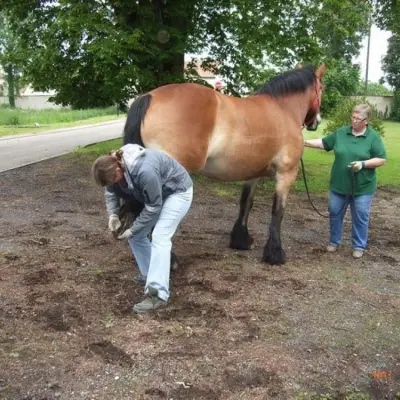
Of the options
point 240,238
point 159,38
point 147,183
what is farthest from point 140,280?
point 159,38

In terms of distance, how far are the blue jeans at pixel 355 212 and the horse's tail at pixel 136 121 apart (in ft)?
8.08

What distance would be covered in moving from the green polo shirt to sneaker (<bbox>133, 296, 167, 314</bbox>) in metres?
2.64

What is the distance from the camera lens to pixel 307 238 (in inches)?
254

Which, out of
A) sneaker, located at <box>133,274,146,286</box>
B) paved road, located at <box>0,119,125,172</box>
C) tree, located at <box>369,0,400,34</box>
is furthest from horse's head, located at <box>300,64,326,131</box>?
paved road, located at <box>0,119,125,172</box>

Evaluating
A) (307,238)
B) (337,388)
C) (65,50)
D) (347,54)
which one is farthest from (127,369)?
(347,54)

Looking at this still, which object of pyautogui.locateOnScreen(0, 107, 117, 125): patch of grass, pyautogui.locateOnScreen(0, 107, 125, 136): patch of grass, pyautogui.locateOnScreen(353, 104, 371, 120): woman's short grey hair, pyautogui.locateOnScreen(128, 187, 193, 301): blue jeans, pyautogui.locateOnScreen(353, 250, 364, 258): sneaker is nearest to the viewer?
pyautogui.locateOnScreen(128, 187, 193, 301): blue jeans

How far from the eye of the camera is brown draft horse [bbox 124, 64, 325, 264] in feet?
14.8

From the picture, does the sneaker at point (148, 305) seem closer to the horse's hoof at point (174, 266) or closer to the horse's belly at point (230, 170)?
the horse's hoof at point (174, 266)

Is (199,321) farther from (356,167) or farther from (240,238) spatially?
(356,167)

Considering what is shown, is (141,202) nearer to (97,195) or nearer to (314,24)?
(97,195)

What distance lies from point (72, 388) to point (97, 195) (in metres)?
6.01

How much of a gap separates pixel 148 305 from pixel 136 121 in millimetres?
1672

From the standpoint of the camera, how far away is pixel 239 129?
4.89m

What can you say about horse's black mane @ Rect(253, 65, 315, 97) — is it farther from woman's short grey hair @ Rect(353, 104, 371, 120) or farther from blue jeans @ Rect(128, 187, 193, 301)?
blue jeans @ Rect(128, 187, 193, 301)
